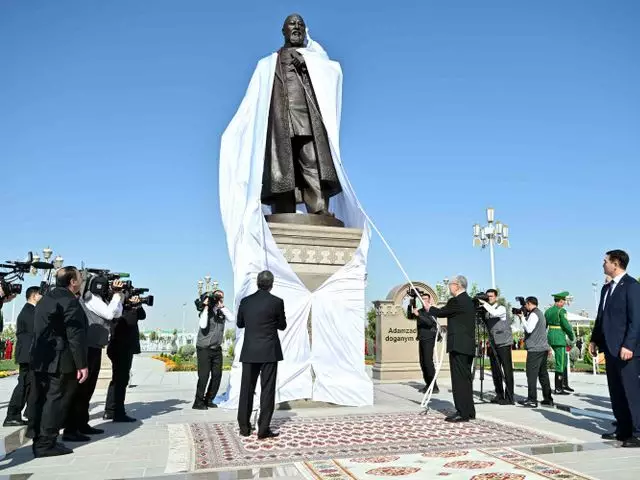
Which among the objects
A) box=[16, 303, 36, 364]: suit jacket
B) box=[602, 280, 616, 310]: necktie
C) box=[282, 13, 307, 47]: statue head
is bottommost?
box=[16, 303, 36, 364]: suit jacket

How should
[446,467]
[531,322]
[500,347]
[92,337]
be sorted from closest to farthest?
[446,467], [92,337], [531,322], [500,347]

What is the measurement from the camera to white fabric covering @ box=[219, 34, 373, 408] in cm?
768

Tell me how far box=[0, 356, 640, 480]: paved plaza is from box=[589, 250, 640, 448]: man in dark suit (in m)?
0.27

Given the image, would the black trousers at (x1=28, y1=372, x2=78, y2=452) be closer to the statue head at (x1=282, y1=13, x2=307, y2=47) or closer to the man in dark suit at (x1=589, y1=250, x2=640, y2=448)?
the man in dark suit at (x1=589, y1=250, x2=640, y2=448)

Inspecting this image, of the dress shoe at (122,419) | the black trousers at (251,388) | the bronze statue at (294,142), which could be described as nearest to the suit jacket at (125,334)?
the dress shoe at (122,419)

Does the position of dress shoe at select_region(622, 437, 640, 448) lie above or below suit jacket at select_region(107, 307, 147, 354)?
below

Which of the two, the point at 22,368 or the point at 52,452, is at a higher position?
the point at 22,368

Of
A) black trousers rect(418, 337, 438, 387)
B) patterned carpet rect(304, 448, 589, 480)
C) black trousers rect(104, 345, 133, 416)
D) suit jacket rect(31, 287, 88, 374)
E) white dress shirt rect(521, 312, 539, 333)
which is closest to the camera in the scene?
patterned carpet rect(304, 448, 589, 480)

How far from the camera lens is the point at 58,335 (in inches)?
204

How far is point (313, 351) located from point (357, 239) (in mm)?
Result: 1786

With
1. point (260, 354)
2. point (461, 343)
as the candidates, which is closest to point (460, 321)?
point (461, 343)

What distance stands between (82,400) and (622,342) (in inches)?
221

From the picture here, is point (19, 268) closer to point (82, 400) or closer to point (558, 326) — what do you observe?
point (82, 400)

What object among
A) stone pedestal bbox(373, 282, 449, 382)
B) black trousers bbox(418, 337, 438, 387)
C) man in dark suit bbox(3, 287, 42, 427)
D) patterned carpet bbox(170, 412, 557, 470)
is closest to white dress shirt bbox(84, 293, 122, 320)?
man in dark suit bbox(3, 287, 42, 427)
